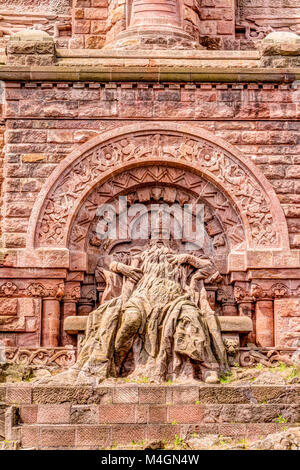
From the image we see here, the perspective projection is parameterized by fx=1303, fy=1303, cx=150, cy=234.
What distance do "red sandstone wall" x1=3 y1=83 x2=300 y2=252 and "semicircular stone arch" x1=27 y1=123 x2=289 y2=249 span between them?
0.61 feet

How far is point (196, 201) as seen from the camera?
2173cm

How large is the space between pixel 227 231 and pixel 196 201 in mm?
768

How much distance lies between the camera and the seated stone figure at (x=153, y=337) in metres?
18.5

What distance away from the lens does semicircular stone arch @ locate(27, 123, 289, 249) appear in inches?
833

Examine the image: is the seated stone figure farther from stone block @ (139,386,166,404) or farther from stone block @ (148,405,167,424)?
Answer: stone block @ (148,405,167,424)

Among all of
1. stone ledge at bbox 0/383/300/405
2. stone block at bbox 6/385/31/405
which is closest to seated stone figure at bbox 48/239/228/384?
stone ledge at bbox 0/383/300/405

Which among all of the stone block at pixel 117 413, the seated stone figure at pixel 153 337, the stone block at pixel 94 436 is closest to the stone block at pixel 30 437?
the stone block at pixel 94 436

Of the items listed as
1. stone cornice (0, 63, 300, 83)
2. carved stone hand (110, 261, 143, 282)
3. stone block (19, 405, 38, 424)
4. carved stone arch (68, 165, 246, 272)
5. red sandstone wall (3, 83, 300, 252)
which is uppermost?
stone cornice (0, 63, 300, 83)

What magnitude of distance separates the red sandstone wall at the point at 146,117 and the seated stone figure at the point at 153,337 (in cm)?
279

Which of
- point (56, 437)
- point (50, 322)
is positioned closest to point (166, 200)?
point (50, 322)

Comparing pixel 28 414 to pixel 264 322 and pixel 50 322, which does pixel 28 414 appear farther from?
pixel 264 322

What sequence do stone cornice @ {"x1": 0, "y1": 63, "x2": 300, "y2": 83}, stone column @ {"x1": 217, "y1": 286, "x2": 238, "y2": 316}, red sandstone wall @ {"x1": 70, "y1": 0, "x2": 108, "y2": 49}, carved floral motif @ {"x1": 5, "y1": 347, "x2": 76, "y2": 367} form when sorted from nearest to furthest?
carved floral motif @ {"x1": 5, "y1": 347, "x2": 76, "y2": 367} → stone column @ {"x1": 217, "y1": 286, "x2": 238, "y2": 316} → stone cornice @ {"x1": 0, "y1": 63, "x2": 300, "y2": 83} → red sandstone wall @ {"x1": 70, "y1": 0, "x2": 108, "y2": 49}

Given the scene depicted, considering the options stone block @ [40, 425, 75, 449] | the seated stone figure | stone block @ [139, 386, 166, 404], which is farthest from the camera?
the seated stone figure
